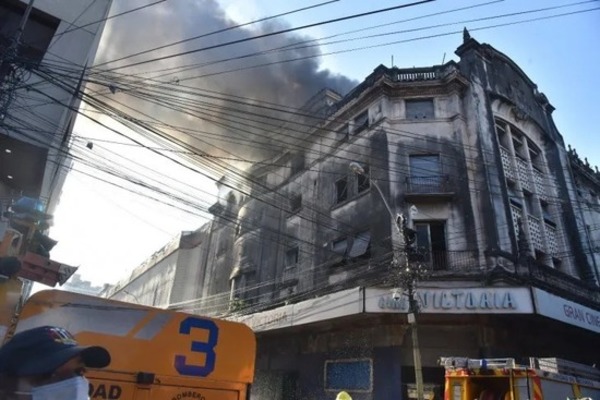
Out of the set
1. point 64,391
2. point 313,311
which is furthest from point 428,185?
point 64,391

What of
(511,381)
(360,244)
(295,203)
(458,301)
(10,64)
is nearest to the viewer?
(10,64)

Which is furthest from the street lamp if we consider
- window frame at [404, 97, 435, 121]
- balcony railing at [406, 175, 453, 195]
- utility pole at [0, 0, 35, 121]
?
utility pole at [0, 0, 35, 121]

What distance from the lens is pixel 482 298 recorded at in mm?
13789

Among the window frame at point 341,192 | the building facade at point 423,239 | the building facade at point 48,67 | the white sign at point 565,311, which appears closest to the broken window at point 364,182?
the building facade at point 423,239

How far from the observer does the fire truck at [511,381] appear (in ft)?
23.6

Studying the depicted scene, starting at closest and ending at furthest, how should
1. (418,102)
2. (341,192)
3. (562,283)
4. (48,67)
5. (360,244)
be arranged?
1. (48,67)
2. (562,283)
3. (360,244)
4. (418,102)
5. (341,192)

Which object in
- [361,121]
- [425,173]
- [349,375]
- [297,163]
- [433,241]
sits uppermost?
[361,121]

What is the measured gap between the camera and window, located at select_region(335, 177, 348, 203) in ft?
67.5

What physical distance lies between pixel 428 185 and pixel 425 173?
2.37 feet

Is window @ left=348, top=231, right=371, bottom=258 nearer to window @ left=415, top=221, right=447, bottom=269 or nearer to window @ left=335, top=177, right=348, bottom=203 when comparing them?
window @ left=415, top=221, right=447, bottom=269

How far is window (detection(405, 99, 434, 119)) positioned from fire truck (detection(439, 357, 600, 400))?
13274 mm

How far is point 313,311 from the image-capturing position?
1617 cm

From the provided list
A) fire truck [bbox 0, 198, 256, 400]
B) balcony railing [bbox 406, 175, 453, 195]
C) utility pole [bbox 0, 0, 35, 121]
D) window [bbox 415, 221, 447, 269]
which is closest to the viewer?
fire truck [bbox 0, 198, 256, 400]

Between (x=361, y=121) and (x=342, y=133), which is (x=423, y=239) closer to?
(x=361, y=121)
